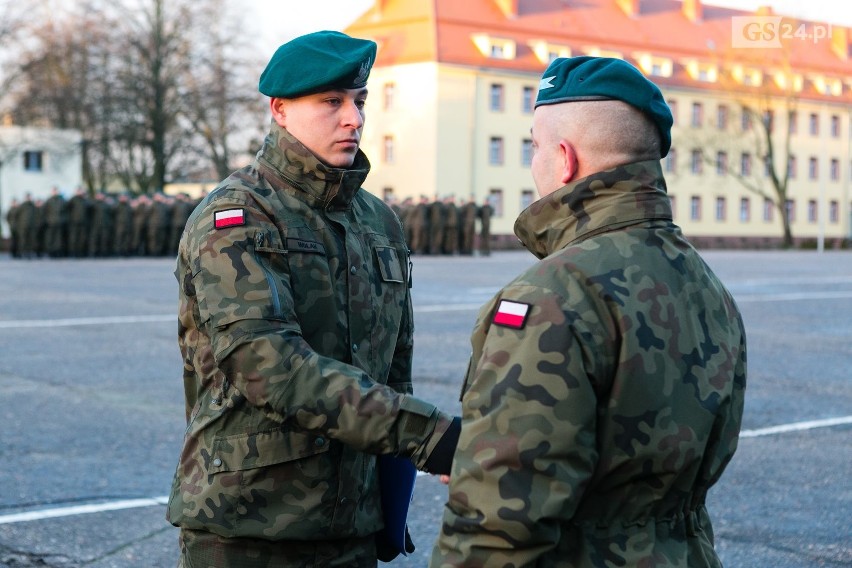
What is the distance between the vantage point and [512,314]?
214 cm

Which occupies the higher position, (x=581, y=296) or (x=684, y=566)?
(x=581, y=296)

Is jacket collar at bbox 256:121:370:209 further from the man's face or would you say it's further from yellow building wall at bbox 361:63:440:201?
yellow building wall at bbox 361:63:440:201

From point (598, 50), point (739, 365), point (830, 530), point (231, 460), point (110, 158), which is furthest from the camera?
point (598, 50)

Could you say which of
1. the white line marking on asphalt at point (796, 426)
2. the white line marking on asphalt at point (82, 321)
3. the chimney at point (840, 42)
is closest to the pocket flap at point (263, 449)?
the white line marking on asphalt at point (796, 426)

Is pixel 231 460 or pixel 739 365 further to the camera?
pixel 231 460

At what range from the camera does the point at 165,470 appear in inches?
280

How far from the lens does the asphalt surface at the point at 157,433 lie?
571 centimetres

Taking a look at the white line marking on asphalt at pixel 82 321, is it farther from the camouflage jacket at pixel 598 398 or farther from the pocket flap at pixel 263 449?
the camouflage jacket at pixel 598 398

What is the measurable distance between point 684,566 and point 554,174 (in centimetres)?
74

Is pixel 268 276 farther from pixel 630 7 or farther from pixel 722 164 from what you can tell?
pixel 630 7

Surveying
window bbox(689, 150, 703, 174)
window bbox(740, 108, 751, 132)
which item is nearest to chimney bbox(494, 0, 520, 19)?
window bbox(689, 150, 703, 174)

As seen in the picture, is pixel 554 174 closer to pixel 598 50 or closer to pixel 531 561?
pixel 531 561

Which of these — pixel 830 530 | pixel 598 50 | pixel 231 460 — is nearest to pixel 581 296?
pixel 231 460

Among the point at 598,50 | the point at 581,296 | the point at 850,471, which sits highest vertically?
the point at 598,50
